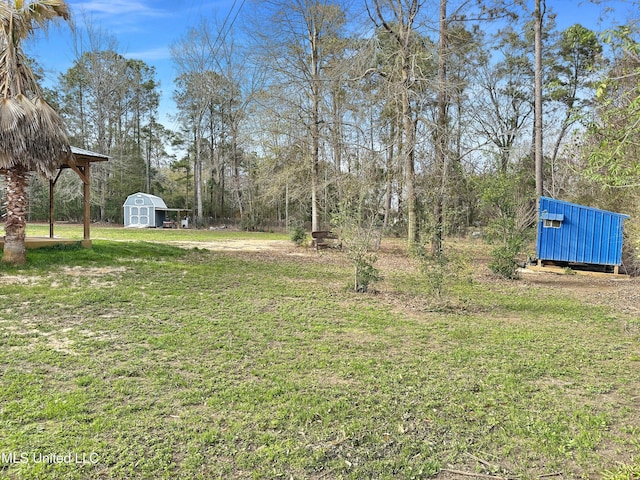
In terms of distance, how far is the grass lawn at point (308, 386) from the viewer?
7.62 ft

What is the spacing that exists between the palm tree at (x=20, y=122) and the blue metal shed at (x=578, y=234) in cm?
1172

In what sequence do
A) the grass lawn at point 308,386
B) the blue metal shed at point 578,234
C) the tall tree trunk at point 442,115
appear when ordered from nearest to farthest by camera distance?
the grass lawn at point 308,386 → the blue metal shed at point 578,234 → the tall tree trunk at point 442,115

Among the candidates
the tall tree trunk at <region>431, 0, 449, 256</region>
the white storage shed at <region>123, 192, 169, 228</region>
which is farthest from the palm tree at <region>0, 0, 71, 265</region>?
the white storage shed at <region>123, 192, 169, 228</region>

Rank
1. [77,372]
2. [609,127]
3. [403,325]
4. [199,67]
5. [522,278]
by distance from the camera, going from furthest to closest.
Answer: [199,67] < [522,278] < [403,325] < [77,372] < [609,127]

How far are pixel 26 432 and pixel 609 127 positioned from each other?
4.24m

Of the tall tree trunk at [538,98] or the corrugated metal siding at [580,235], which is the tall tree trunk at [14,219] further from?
the tall tree trunk at [538,98]

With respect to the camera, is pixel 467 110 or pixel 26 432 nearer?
pixel 26 432

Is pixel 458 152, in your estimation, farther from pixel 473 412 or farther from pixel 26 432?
pixel 26 432

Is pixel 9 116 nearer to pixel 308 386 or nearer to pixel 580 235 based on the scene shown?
pixel 308 386

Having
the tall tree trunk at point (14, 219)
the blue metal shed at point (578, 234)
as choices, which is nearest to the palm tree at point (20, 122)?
the tall tree trunk at point (14, 219)

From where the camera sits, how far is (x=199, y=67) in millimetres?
28469

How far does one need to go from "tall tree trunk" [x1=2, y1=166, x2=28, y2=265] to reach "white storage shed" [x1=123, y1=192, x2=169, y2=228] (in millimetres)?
20735

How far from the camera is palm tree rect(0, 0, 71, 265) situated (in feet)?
24.7

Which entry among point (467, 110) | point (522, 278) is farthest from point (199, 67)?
point (522, 278)
